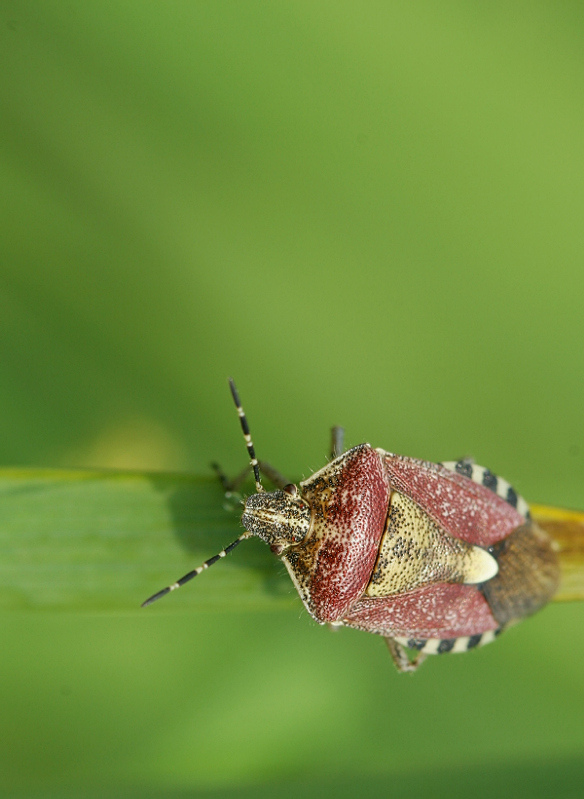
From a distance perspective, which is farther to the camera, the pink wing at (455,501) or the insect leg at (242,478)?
the pink wing at (455,501)

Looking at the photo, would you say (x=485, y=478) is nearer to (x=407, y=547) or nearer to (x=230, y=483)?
(x=407, y=547)

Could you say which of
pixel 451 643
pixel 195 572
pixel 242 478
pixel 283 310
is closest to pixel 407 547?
pixel 451 643

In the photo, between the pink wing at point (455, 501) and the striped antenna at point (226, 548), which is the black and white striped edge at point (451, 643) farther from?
the striped antenna at point (226, 548)

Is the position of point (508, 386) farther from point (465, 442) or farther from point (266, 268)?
point (266, 268)

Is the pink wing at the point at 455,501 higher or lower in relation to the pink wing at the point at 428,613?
higher

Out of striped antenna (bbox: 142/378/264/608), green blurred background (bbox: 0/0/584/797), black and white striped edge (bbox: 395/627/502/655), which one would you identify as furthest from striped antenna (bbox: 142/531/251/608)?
black and white striped edge (bbox: 395/627/502/655)

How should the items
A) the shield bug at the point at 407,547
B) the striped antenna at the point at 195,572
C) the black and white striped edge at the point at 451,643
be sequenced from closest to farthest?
the striped antenna at the point at 195,572 → the shield bug at the point at 407,547 → the black and white striped edge at the point at 451,643

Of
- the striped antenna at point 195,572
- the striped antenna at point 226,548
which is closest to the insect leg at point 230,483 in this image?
the striped antenna at point 226,548

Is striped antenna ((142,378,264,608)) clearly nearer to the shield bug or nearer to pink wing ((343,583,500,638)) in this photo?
the shield bug
